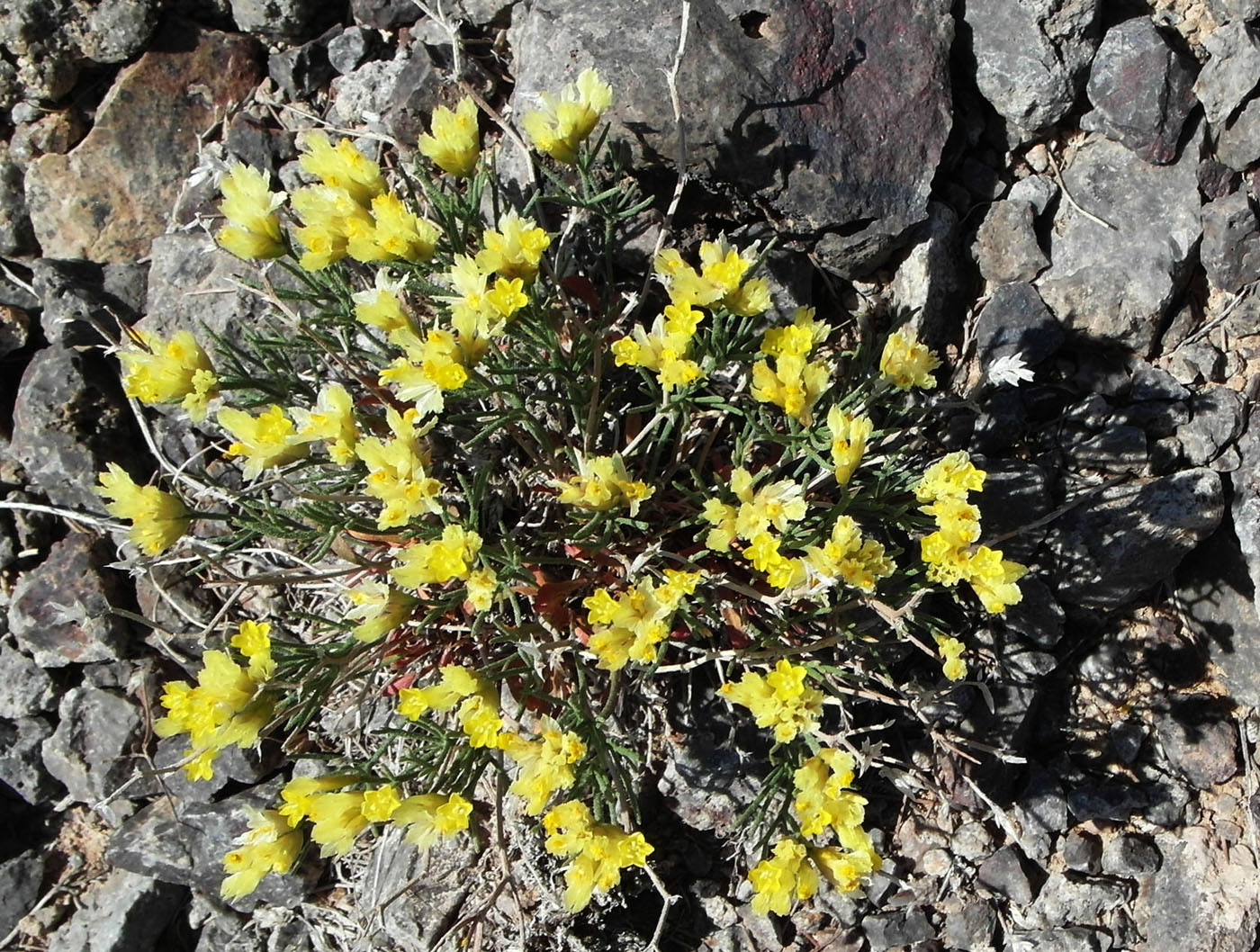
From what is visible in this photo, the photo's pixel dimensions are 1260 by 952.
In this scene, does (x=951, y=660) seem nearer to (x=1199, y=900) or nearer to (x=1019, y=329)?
(x=1019, y=329)

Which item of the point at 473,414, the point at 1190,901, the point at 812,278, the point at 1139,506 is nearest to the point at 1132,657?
the point at 1139,506

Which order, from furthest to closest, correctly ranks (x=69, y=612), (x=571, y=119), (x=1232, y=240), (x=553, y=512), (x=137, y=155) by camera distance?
(x=137, y=155)
(x=69, y=612)
(x=1232, y=240)
(x=553, y=512)
(x=571, y=119)

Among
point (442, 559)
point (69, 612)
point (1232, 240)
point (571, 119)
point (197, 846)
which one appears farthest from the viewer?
point (69, 612)

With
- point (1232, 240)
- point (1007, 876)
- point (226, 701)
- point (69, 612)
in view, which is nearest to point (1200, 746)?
point (1007, 876)

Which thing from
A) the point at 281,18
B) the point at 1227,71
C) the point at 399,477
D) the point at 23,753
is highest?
the point at 1227,71

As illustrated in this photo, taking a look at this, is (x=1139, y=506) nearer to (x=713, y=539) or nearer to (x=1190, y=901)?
(x=1190, y=901)

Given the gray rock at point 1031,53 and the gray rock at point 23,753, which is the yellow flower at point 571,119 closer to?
the gray rock at point 1031,53
